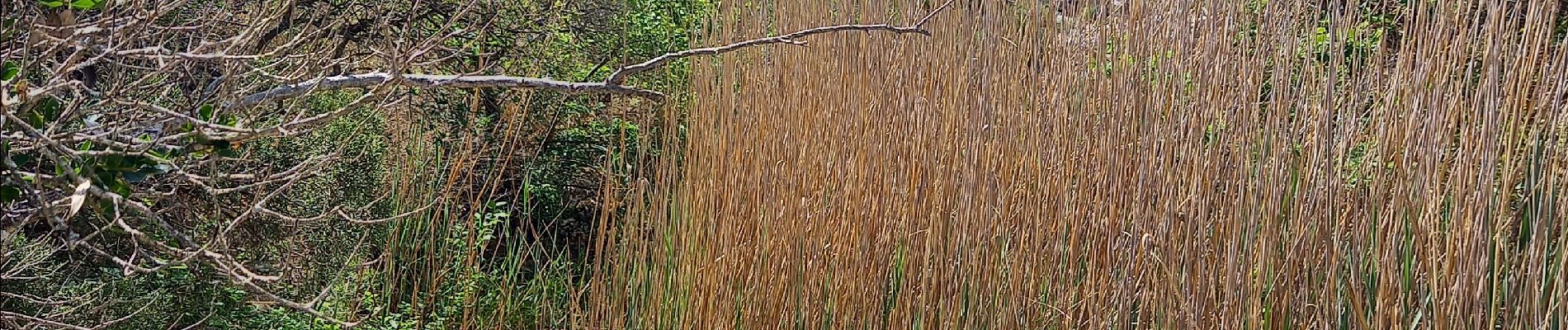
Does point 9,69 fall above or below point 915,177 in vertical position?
above

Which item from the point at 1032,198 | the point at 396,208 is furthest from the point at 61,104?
the point at 396,208

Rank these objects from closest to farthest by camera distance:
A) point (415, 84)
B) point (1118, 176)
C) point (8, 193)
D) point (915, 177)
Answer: point (8, 193), point (1118, 176), point (415, 84), point (915, 177)

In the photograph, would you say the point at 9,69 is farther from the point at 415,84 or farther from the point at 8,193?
the point at 415,84

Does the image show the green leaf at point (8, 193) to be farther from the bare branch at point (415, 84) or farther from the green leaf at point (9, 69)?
the bare branch at point (415, 84)

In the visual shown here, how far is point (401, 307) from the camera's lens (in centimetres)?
285

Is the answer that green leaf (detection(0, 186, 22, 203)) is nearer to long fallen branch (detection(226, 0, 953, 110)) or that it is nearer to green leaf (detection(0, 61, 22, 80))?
green leaf (detection(0, 61, 22, 80))

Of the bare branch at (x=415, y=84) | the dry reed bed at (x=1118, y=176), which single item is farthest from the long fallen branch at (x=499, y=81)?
the dry reed bed at (x=1118, y=176)

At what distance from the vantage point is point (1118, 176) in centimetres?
144

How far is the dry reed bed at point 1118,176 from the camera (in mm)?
1004

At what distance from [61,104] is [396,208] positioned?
152 cm

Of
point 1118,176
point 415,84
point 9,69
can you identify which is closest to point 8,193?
point 9,69

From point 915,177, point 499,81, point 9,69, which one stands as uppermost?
point 9,69

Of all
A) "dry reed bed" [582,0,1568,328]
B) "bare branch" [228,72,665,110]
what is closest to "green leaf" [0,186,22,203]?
"bare branch" [228,72,665,110]

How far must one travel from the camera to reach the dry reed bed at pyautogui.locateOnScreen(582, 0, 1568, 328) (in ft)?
3.29
